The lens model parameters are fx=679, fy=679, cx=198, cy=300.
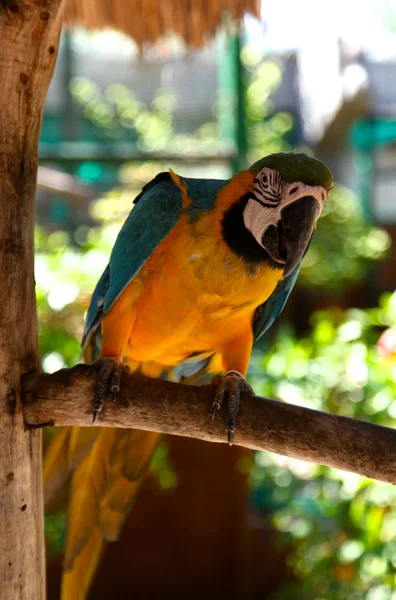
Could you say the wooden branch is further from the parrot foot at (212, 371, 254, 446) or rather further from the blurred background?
the blurred background

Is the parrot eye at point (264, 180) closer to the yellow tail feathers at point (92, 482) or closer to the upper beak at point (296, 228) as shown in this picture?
the upper beak at point (296, 228)

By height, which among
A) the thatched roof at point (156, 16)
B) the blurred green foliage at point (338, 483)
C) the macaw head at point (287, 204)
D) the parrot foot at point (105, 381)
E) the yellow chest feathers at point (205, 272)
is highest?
the thatched roof at point (156, 16)

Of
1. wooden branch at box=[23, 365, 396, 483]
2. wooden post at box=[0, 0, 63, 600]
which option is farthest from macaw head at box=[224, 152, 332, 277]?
wooden post at box=[0, 0, 63, 600]

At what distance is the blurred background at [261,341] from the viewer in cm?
236

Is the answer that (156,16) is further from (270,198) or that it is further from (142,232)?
(270,198)

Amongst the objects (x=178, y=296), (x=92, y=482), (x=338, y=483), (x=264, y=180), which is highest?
(x=264, y=180)

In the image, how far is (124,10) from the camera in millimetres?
2316

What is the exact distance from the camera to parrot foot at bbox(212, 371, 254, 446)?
1.27 m

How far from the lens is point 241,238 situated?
141 cm

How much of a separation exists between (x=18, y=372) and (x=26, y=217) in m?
0.28

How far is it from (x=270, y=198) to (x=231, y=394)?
0.40 meters

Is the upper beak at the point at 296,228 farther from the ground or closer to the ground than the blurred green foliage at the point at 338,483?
farther from the ground

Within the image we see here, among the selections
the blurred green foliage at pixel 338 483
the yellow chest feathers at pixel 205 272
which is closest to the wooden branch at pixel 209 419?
Answer: the yellow chest feathers at pixel 205 272

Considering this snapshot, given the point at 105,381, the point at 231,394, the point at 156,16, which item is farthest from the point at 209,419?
the point at 156,16
